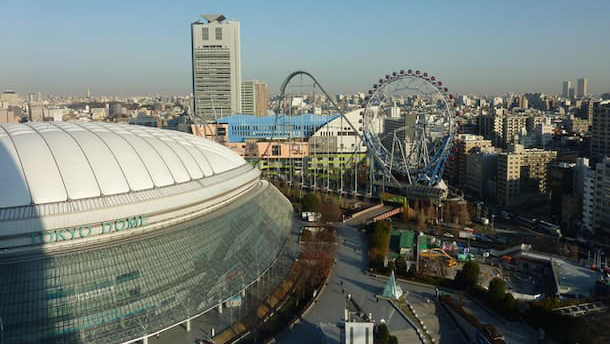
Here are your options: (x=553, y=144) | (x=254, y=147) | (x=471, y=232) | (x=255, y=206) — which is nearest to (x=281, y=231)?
(x=255, y=206)

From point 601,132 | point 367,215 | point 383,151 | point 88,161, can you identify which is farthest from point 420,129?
point 88,161

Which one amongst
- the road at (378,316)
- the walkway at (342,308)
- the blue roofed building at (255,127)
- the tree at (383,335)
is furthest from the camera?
the blue roofed building at (255,127)

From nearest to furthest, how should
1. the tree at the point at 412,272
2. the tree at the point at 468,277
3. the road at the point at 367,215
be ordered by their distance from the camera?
the tree at the point at 468,277, the tree at the point at 412,272, the road at the point at 367,215

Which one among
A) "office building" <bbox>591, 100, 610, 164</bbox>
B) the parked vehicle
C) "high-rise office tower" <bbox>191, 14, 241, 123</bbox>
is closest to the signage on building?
the parked vehicle

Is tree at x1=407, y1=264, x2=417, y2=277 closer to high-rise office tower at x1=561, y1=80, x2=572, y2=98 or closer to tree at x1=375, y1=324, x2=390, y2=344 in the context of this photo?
tree at x1=375, y1=324, x2=390, y2=344

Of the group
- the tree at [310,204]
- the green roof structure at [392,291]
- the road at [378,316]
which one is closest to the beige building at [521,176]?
the tree at [310,204]

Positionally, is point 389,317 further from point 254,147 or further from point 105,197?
point 254,147

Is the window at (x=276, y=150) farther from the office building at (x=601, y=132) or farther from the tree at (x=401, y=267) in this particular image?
the office building at (x=601, y=132)
